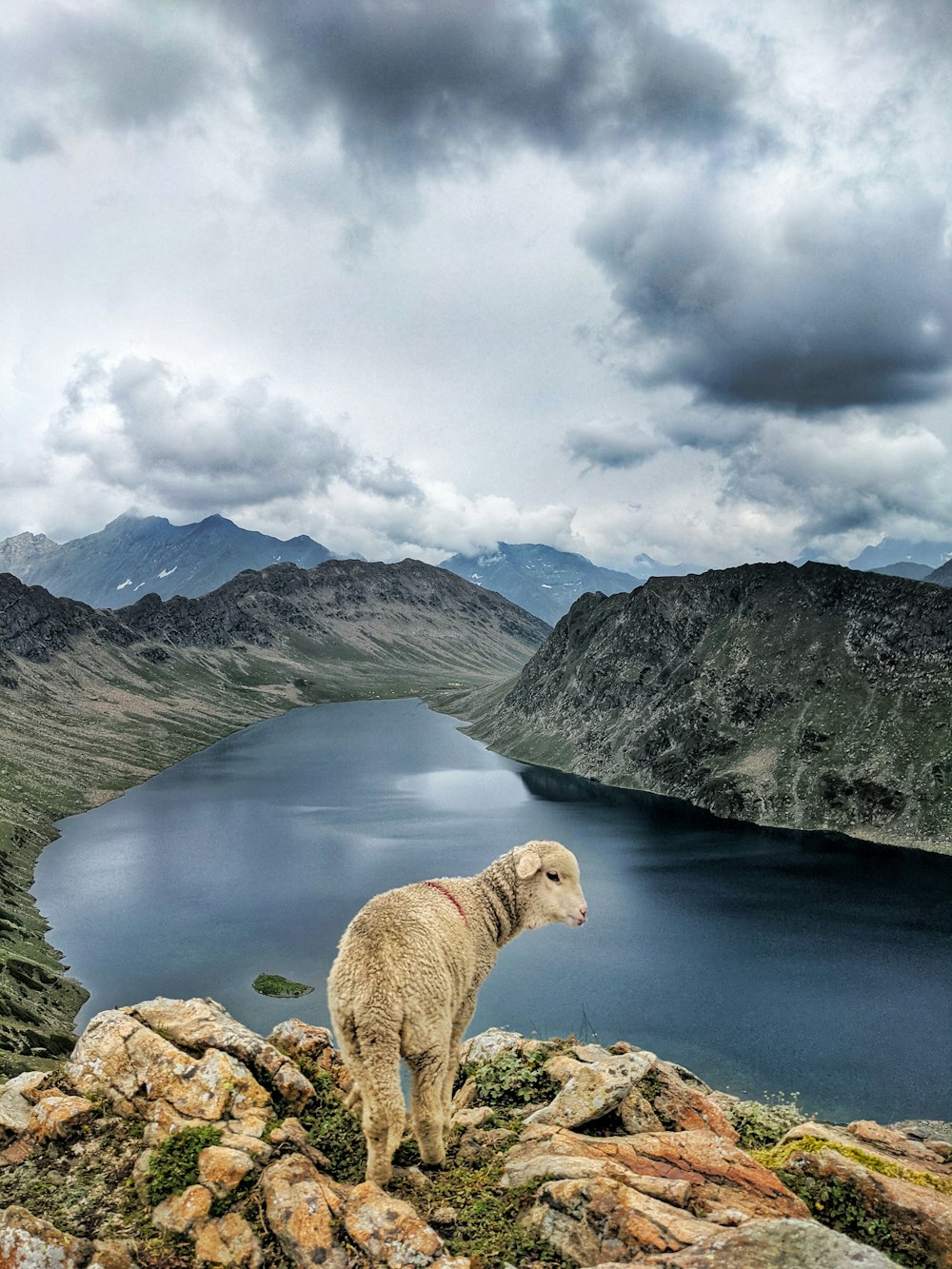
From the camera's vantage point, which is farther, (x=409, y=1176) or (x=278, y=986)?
(x=278, y=986)

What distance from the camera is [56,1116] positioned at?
11.5 meters

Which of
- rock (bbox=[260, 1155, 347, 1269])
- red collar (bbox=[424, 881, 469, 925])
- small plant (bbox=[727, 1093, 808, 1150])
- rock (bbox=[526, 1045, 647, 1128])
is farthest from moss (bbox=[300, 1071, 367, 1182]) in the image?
small plant (bbox=[727, 1093, 808, 1150])

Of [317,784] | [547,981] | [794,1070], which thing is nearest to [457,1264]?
[794,1070]

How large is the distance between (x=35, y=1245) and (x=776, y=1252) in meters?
9.05

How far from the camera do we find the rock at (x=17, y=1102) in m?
11.5

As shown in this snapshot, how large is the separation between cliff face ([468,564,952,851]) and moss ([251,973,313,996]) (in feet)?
318

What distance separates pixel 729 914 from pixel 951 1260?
79.6 m

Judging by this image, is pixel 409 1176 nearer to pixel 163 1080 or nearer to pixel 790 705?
pixel 163 1080

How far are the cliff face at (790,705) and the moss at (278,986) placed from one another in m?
96.8

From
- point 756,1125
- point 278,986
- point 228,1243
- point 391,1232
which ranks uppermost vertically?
point 391,1232

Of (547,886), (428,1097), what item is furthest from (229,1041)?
(547,886)

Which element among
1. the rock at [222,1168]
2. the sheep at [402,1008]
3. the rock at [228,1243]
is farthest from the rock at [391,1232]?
the rock at [222,1168]

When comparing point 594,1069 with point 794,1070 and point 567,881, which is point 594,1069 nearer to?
point 567,881

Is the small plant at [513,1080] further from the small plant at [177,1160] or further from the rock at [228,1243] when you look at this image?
the rock at [228,1243]
